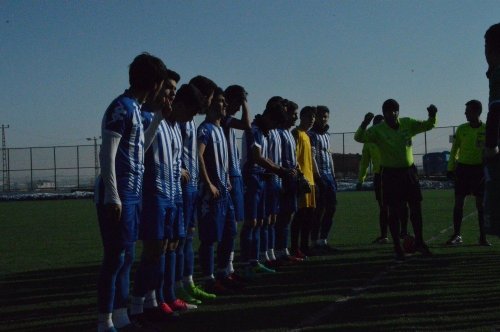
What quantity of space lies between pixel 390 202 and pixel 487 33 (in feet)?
18.6

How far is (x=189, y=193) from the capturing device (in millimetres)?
7320

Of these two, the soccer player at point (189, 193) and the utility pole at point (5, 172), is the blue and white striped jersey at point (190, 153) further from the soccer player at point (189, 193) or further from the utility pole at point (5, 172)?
the utility pole at point (5, 172)

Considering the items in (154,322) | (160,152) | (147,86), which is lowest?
(154,322)

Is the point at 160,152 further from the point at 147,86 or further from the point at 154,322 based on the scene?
the point at 154,322

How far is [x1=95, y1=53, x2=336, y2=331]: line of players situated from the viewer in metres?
5.51

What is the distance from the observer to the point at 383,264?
10055mm

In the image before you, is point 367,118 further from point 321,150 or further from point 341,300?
point 341,300

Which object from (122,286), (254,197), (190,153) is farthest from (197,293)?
(254,197)

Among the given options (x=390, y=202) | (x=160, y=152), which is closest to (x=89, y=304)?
(x=160, y=152)

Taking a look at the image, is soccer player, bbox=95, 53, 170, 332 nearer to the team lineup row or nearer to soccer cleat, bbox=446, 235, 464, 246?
the team lineup row

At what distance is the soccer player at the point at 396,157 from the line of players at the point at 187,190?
1067 millimetres

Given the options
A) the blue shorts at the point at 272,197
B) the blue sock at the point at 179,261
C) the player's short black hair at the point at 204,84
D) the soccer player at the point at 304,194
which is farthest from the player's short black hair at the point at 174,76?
the soccer player at the point at 304,194

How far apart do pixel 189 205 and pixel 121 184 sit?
182 centimetres

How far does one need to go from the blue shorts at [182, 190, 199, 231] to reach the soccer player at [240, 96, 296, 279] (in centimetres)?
170
